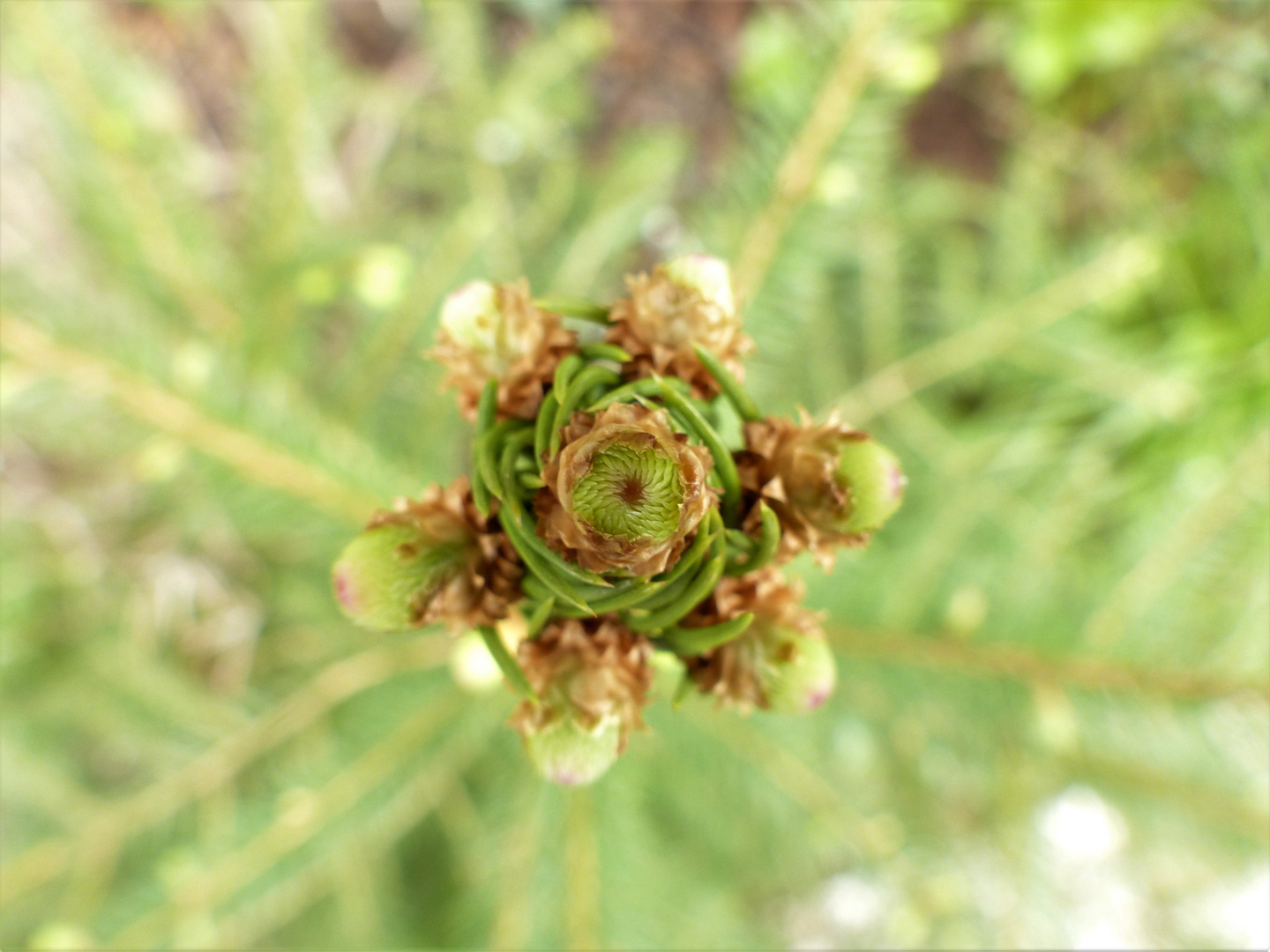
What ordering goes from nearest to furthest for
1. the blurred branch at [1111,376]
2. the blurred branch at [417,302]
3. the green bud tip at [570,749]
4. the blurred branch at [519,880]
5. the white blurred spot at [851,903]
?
1. the green bud tip at [570,749]
2. the blurred branch at [519,880]
3. the blurred branch at [417,302]
4. the blurred branch at [1111,376]
5. the white blurred spot at [851,903]

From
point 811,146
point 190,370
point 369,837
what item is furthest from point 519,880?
point 811,146

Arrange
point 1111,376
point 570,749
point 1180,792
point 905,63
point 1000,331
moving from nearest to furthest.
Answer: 1. point 570,749
2. point 905,63
3. point 1180,792
4. point 1000,331
5. point 1111,376

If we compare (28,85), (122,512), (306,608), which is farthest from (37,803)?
(28,85)

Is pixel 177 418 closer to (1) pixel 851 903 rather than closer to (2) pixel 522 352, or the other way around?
(2) pixel 522 352

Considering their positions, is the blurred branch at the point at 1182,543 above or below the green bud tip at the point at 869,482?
above

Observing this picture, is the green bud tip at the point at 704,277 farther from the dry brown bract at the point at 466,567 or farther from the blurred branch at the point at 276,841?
the blurred branch at the point at 276,841

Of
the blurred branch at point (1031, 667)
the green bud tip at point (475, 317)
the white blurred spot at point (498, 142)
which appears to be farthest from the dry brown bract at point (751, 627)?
the white blurred spot at point (498, 142)
